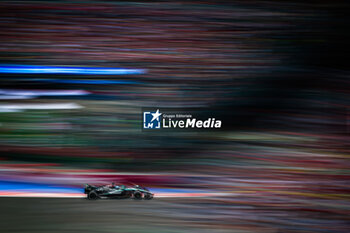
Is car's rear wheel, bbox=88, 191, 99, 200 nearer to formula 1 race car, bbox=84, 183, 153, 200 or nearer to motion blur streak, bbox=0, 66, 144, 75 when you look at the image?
formula 1 race car, bbox=84, 183, 153, 200

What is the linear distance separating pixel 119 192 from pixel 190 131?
469mm

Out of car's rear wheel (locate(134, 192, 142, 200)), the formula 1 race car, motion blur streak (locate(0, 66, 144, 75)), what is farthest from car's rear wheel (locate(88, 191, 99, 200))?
motion blur streak (locate(0, 66, 144, 75))

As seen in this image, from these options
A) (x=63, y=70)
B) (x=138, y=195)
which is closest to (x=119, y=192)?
(x=138, y=195)

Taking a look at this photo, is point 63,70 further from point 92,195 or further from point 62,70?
point 92,195

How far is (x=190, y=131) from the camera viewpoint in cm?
128

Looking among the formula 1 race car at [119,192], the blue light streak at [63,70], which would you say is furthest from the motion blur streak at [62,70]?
the formula 1 race car at [119,192]

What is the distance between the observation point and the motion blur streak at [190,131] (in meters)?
1.26

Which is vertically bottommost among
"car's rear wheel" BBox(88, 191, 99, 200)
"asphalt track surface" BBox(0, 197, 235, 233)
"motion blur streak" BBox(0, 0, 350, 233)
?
"asphalt track surface" BBox(0, 197, 235, 233)

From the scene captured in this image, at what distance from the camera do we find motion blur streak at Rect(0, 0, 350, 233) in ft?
4.13

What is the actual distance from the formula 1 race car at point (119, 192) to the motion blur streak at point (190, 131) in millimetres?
36

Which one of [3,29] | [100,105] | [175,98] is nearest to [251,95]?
[175,98]

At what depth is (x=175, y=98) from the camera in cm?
129

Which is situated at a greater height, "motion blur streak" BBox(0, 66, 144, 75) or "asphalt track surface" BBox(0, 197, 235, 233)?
"motion blur streak" BBox(0, 66, 144, 75)

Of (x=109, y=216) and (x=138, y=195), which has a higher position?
(x=138, y=195)
